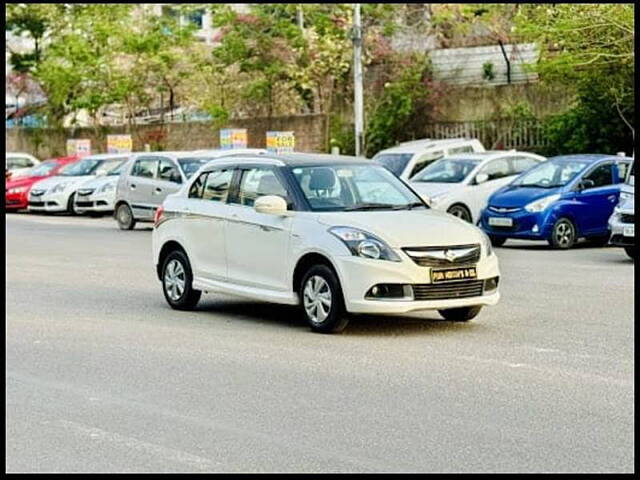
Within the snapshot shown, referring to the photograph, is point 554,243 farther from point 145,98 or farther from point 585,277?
point 145,98

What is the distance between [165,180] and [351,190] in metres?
14.6

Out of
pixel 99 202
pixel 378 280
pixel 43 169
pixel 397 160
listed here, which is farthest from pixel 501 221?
pixel 43 169

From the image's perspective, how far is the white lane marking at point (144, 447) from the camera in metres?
7.32

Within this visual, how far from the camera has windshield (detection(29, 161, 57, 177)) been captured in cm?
3672

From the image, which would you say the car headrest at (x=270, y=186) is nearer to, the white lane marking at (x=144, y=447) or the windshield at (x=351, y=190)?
the windshield at (x=351, y=190)

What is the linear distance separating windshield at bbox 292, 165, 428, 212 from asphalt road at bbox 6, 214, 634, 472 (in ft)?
3.62

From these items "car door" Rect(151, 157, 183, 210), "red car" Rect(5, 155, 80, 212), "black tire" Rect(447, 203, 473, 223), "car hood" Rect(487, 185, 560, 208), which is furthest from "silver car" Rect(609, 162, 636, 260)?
"red car" Rect(5, 155, 80, 212)

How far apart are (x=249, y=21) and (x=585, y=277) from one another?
1072 inches

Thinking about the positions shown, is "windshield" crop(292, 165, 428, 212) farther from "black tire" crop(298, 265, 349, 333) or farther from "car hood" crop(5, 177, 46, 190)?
"car hood" crop(5, 177, 46, 190)

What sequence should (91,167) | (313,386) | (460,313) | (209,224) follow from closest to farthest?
(313,386) → (460,313) → (209,224) → (91,167)

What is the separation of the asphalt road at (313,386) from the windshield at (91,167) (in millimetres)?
18203

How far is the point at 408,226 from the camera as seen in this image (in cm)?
1215

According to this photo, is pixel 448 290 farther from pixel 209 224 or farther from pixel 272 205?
pixel 209 224

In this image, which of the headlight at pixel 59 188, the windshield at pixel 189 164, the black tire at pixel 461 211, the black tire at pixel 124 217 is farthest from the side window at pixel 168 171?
the headlight at pixel 59 188
